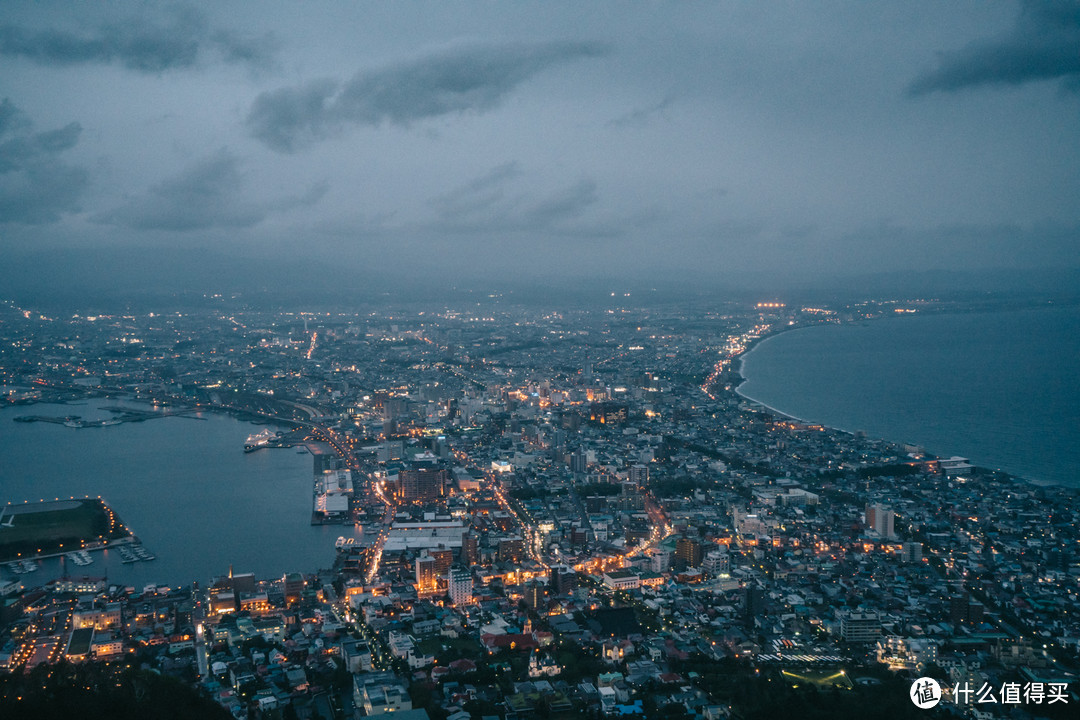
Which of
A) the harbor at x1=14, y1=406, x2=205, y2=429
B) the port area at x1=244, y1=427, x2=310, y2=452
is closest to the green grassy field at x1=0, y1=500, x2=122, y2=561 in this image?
the port area at x1=244, y1=427, x2=310, y2=452

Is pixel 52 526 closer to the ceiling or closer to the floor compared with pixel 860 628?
closer to the ceiling

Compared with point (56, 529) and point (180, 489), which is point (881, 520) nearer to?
point (180, 489)

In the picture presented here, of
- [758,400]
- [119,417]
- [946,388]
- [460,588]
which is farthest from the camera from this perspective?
[946,388]

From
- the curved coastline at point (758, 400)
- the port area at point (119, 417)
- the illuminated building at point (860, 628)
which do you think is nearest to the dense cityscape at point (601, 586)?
the illuminated building at point (860, 628)

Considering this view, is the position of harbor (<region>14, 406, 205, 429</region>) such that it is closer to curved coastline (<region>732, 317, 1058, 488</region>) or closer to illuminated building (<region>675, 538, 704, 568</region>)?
curved coastline (<region>732, 317, 1058, 488</region>)

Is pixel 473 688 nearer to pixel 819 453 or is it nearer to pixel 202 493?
pixel 202 493

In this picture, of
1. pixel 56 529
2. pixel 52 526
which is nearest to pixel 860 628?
pixel 56 529
